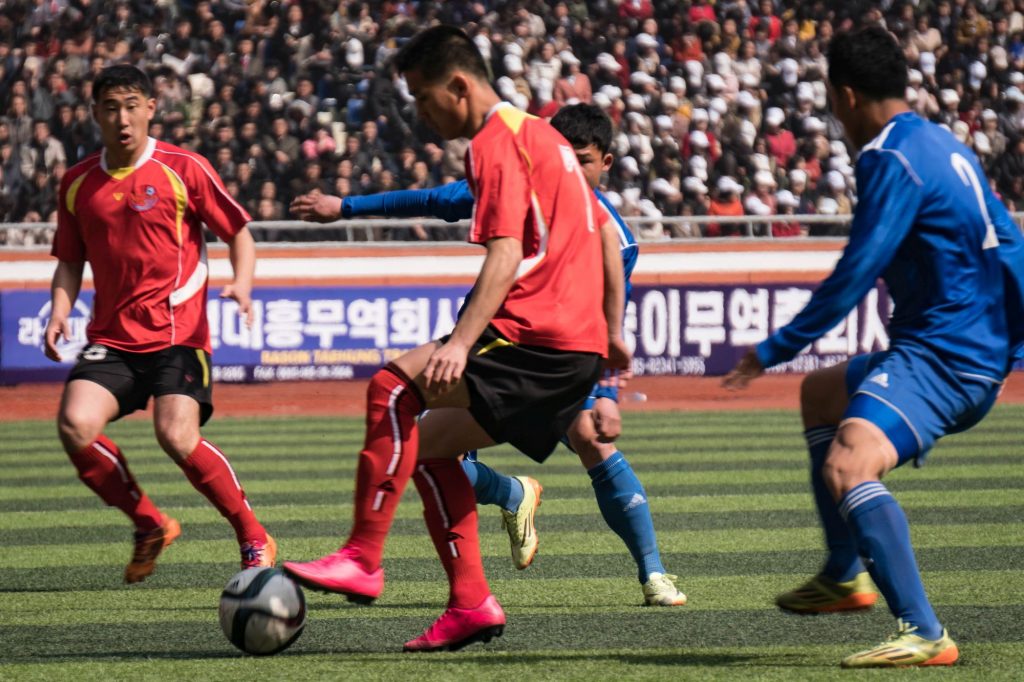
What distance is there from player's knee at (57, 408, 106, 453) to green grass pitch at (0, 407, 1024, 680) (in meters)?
0.67

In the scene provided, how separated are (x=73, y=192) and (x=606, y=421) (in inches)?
102

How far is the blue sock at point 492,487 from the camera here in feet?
21.8

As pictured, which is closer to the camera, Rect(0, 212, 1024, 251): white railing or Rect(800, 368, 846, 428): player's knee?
Rect(800, 368, 846, 428): player's knee

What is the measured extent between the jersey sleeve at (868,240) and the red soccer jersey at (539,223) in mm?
599

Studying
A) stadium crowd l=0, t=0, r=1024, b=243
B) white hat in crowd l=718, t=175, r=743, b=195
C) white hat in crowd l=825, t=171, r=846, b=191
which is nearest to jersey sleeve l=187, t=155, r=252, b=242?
stadium crowd l=0, t=0, r=1024, b=243

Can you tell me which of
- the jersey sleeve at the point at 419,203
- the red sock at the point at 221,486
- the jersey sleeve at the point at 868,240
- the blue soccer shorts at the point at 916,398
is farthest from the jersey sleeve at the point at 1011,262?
the red sock at the point at 221,486

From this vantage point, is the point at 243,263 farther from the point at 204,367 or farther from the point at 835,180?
the point at 835,180

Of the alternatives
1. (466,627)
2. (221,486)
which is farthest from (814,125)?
(466,627)

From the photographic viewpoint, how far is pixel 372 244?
1839 centimetres

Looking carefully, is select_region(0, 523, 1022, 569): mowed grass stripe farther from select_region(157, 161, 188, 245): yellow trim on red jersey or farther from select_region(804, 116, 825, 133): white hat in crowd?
select_region(804, 116, 825, 133): white hat in crowd

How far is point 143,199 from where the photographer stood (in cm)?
661

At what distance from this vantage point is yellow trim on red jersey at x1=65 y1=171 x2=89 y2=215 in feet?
22.1

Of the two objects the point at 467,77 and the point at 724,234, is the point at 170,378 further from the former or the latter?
the point at 724,234

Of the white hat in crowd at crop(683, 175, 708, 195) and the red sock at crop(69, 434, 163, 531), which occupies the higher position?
the red sock at crop(69, 434, 163, 531)
